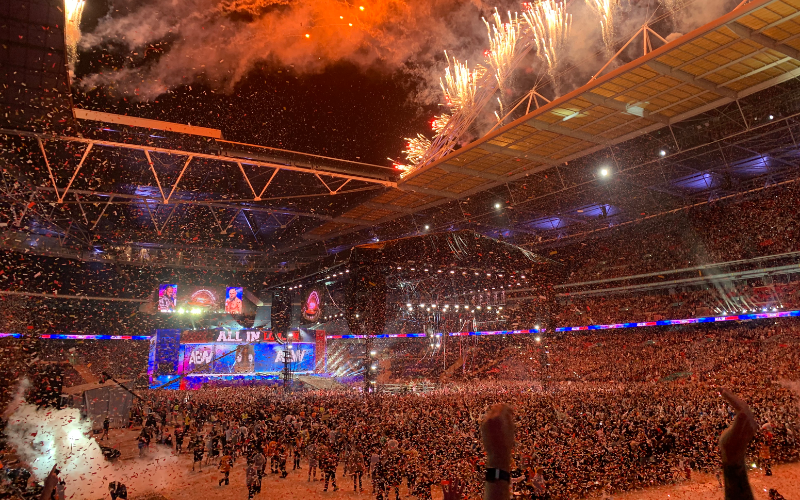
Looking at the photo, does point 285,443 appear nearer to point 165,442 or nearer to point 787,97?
point 165,442

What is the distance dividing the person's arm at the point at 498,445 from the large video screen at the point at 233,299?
3891 cm

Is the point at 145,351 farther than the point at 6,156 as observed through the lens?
Yes

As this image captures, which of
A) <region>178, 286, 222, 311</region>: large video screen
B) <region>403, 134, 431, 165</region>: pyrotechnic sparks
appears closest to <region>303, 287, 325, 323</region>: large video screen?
<region>178, 286, 222, 311</region>: large video screen

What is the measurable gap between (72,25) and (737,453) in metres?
12.6

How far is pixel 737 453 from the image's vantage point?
226cm

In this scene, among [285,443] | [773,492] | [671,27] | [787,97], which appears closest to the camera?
[773,492]

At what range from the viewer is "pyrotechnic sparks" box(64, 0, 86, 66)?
905 cm

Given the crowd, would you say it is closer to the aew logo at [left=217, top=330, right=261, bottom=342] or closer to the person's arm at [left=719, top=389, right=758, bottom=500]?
the person's arm at [left=719, top=389, right=758, bottom=500]

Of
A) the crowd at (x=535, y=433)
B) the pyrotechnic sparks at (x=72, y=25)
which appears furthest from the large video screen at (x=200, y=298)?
the pyrotechnic sparks at (x=72, y=25)

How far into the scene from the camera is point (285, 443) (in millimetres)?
13758

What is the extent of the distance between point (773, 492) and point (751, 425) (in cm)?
706

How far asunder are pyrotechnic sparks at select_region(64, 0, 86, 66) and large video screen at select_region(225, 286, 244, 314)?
2937cm

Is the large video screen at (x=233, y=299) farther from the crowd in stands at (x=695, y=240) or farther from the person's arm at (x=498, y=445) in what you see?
the person's arm at (x=498, y=445)

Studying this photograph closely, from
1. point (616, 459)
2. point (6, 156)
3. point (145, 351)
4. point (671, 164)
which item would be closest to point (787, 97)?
point (671, 164)
